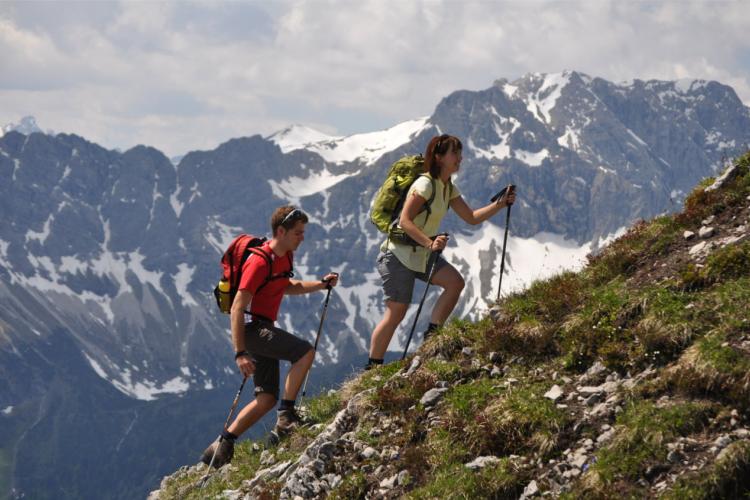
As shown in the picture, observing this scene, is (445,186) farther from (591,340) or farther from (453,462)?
(453,462)

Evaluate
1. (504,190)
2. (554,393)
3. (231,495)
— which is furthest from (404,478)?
(504,190)

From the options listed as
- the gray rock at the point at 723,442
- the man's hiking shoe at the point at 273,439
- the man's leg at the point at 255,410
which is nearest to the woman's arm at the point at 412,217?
the man's leg at the point at 255,410

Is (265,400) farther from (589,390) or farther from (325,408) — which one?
(589,390)

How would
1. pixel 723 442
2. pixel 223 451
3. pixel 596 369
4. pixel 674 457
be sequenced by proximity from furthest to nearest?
pixel 223 451
pixel 596 369
pixel 674 457
pixel 723 442

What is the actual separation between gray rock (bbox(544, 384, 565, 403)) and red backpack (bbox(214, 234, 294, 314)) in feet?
16.0

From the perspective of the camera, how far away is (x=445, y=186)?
12.8m

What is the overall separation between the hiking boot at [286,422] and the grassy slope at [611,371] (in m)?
0.42

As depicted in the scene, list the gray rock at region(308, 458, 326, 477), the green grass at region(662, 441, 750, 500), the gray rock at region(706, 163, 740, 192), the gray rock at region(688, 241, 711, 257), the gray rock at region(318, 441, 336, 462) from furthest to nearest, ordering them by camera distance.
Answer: the gray rock at region(706, 163, 740, 192), the gray rock at region(688, 241, 711, 257), the gray rock at region(318, 441, 336, 462), the gray rock at region(308, 458, 326, 477), the green grass at region(662, 441, 750, 500)

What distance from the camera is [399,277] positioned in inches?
511

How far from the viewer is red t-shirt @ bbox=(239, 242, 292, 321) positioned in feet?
38.4

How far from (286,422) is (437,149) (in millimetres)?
5270

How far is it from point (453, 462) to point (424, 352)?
2999mm

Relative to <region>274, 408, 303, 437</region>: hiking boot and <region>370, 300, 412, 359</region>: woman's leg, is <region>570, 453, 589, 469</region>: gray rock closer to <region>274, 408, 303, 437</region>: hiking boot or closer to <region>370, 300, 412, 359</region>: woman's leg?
<region>370, 300, 412, 359</region>: woman's leg

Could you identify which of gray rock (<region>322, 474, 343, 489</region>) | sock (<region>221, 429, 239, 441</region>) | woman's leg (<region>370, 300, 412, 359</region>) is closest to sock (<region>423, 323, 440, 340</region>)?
woman's leg (<region>370, 300, 412, 359</region>)
